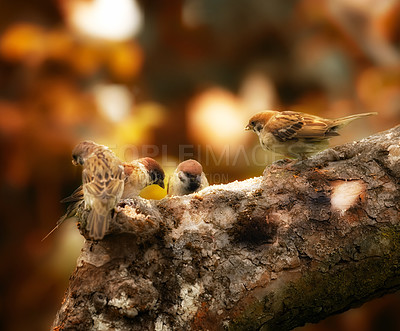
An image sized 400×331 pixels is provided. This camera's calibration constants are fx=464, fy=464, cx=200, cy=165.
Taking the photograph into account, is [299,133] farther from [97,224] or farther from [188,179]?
[97,224]

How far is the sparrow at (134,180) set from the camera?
3.76m

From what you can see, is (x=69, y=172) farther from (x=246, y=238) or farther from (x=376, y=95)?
(x=376, y=95)

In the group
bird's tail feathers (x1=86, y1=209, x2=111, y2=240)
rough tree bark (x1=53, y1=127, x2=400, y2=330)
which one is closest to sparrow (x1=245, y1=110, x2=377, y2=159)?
rough tree bark (x1=53, y1=127, x2=400, y2=330)

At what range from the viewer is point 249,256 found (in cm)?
273

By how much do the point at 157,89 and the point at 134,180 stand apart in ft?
7.46

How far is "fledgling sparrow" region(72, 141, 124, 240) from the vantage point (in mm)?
2436

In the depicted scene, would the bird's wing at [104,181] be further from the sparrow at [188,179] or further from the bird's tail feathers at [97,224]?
the sparrow at [188,179]

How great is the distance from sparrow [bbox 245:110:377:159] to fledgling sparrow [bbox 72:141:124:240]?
1399mm

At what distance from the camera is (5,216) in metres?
4.83

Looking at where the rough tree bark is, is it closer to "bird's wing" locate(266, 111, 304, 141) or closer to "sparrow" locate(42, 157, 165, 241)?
"bird's wing" locate(266, 111, 304, 141)

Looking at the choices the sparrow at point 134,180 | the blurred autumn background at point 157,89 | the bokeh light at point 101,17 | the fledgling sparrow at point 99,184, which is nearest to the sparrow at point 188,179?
the sparrow at point 134,180

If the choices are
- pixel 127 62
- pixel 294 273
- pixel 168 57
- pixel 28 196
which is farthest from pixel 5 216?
pixel 294 273

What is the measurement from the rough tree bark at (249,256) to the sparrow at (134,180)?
89 cm

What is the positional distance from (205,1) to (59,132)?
102 inches
